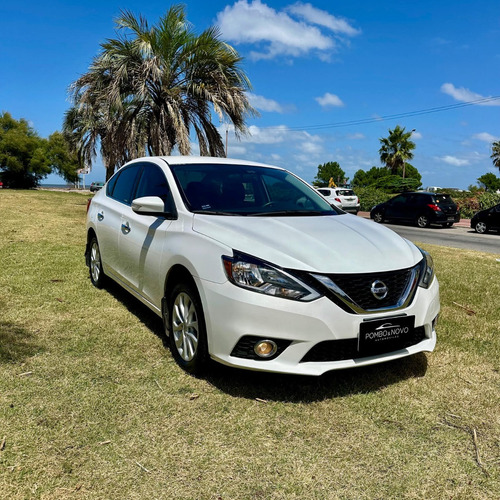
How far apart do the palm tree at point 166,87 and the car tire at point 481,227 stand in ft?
34.0

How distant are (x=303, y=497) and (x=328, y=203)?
2.87 metres

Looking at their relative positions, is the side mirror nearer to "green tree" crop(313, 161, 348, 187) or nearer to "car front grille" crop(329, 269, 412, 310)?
"car front grille" crop(329, 269, 412, 310)

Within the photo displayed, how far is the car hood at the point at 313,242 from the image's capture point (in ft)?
9.74

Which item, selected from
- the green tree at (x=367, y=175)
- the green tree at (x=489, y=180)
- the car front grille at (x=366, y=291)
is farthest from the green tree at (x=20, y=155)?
the green tree at (x=489, y=180)

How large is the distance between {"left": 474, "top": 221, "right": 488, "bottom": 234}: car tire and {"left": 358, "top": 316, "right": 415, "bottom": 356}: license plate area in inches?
694

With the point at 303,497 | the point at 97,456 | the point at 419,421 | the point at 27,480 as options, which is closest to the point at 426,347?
the point at 419,421

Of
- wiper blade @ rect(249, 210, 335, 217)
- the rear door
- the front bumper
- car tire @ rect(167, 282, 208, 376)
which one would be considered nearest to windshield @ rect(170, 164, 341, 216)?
wiper blade @ rect(249, 210, 335, 217)

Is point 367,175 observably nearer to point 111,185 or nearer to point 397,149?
point 397,149

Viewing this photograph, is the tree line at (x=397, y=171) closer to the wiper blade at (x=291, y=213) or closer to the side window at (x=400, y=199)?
the side window at (x=400, y=199)

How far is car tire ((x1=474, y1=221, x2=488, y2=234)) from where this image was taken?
61.6 ft

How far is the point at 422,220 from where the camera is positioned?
21344mm

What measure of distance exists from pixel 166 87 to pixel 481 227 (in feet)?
43.0


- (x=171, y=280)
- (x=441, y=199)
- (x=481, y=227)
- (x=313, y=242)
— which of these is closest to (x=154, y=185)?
(x=171, y=280)

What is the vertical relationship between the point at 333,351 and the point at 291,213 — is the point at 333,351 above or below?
below
